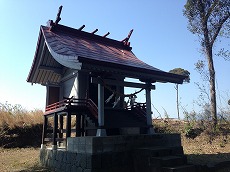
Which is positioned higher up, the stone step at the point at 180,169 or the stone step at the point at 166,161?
the stone step at the point at 166,161

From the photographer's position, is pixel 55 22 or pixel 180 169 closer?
pixel 180 169

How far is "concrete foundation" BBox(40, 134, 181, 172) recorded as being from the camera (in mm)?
6319

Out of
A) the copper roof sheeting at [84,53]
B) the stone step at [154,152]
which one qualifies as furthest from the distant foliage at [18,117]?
the stone step at [154,152]

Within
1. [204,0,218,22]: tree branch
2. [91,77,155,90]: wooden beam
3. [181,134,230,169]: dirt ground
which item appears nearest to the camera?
[91,77,155,90]: wooden beam

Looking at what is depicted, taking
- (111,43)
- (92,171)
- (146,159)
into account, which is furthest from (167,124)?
(92,171)

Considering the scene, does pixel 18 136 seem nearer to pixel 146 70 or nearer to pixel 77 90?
pixel 77 90

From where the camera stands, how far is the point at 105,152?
21.4 feet

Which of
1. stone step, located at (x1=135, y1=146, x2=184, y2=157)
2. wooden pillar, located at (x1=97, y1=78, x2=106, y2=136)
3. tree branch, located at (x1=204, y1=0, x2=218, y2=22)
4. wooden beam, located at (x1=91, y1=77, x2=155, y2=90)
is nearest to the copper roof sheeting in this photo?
wooden beam, located at (x1=91, y1=77, x2=155, y2=90)

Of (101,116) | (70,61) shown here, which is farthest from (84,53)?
(101,116)

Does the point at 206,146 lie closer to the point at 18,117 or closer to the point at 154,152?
the point at 154,152

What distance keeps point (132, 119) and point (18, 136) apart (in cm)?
1057

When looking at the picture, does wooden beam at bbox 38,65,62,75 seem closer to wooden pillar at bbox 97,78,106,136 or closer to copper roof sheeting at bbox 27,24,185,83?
copper roof sheeting at bbox 27,24,185,83

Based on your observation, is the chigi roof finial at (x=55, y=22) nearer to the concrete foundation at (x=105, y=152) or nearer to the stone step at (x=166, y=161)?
the concrete foundation at (x=105, y=152)

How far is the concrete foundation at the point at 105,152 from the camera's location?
6319 mm
